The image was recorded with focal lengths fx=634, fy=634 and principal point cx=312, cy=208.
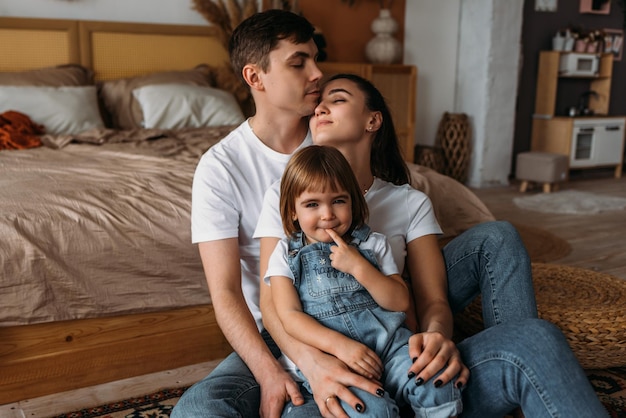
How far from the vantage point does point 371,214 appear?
5.17 ft

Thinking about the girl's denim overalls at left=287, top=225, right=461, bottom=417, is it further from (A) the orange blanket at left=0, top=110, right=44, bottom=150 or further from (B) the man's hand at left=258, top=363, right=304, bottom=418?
(A) the orange blanket at left=0, top=110, right=44, bottom=150

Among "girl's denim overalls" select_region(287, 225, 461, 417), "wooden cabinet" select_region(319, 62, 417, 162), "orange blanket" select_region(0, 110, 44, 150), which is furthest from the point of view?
"wooden cabinet" select_region(319, 62, 417, 162)

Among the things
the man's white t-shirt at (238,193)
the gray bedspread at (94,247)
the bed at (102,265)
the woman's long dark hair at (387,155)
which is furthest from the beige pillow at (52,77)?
the woman's long dark hair at (387,155)

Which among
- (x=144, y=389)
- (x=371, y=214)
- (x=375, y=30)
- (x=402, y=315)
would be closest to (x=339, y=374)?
(x=402, y=315)

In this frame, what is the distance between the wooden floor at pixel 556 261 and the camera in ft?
6.01

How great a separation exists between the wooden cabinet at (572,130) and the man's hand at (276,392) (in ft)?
17.8

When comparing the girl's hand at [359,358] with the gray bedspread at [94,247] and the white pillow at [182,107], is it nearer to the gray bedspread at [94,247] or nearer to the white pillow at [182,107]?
the gray bedspread at [94,247]

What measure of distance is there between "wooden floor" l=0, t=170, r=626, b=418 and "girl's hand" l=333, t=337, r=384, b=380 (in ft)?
2.93

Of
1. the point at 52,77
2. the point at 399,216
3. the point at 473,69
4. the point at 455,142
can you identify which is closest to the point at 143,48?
the point at 52,77

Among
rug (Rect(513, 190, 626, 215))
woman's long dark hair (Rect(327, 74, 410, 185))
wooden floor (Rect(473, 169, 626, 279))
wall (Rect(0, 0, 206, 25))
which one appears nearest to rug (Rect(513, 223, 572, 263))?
wooden floor (Rect(473, 169, 626, 279))

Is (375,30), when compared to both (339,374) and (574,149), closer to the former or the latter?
(574,149)

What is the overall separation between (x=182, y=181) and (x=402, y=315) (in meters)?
1.22

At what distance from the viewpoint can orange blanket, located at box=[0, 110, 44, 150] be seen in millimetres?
3064

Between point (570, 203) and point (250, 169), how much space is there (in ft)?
13.2
